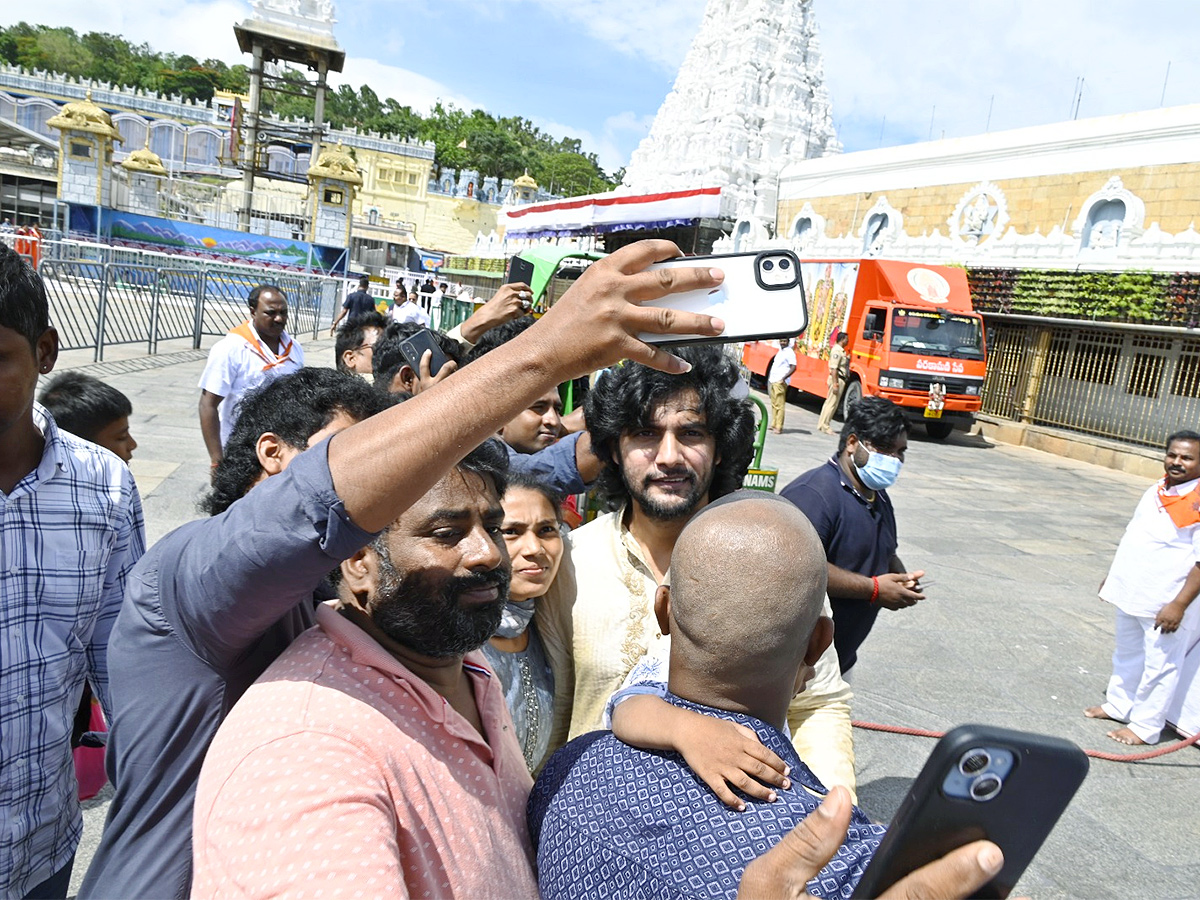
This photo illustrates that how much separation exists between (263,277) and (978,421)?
1812cm

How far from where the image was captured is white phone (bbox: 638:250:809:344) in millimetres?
1185

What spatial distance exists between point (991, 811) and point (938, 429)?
16661mm

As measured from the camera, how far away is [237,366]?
5188 millimetres

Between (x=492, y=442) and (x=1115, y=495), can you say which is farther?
(x=1115, y=495)

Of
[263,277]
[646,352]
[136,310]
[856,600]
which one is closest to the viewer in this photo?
[646,352]

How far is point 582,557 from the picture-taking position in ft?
7.29

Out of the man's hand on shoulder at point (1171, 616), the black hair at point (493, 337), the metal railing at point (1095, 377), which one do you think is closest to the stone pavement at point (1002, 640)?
the man's hand on shoulder at point (1171, 616)

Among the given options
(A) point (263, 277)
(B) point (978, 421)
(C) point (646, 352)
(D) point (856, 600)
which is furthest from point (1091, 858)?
(A) point (263, 277)

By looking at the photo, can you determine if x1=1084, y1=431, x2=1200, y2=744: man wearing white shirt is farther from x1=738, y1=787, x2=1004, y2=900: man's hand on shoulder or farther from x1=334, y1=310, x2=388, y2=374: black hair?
x1=334, y1=310, x2=388, y2=374: black hair

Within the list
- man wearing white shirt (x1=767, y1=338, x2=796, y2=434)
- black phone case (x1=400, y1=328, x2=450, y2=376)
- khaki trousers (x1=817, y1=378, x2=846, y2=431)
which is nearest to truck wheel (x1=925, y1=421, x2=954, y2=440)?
khaki trousers (x1=817, y1=378, x2=846, y2=431)

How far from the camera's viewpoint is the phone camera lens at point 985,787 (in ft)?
2.52

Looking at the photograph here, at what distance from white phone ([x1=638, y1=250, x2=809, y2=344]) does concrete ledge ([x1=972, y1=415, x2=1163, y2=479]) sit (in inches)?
601

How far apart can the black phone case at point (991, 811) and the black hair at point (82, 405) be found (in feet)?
10.5

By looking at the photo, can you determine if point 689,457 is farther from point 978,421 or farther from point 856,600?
point 978,421
